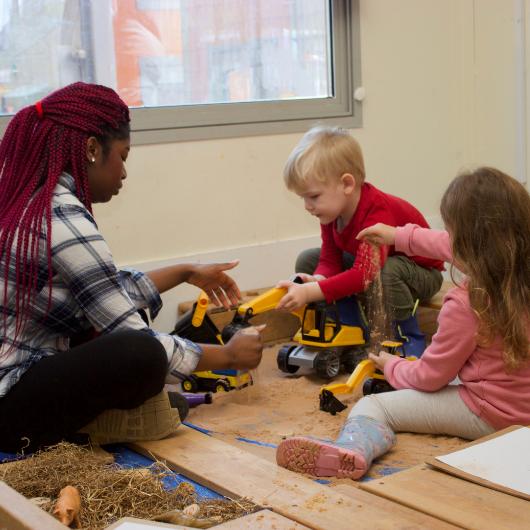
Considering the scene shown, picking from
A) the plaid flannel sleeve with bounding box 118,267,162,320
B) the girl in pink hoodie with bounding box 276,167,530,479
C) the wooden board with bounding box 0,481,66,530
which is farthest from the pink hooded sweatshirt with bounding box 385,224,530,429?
the wooden board with bounding box 0,481,66,530

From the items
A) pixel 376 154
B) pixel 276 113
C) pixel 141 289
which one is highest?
pixel 276 113

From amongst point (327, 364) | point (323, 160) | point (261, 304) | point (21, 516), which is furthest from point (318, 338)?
point (21, 516)

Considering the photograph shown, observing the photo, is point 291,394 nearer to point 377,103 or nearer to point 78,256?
point 78,256

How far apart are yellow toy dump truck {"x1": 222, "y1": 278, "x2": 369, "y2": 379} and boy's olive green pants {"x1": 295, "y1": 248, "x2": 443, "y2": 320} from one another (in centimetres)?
14

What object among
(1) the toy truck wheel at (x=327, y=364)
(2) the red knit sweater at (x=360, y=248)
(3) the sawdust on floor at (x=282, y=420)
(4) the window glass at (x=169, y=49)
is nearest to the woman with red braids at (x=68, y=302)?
(3) the sawdust on floor at (x=282, y=420)

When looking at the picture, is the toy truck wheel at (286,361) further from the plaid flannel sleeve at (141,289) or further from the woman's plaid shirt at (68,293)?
the woman's plaid shirt at (68,293)

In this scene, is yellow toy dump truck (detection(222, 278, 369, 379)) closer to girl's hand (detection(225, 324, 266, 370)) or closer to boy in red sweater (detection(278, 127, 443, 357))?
boy in red sweater (detection(278, 127, 443, 357))

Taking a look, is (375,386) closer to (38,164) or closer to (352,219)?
(352,219)

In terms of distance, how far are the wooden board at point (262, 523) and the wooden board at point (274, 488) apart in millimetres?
26

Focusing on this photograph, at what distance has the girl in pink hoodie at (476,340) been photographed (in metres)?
2.00

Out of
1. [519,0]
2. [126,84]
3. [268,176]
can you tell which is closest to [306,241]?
[268,176]

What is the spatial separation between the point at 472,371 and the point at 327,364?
2.48 ft

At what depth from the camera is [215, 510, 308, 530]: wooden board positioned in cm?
154

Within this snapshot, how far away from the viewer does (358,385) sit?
8.53ft
